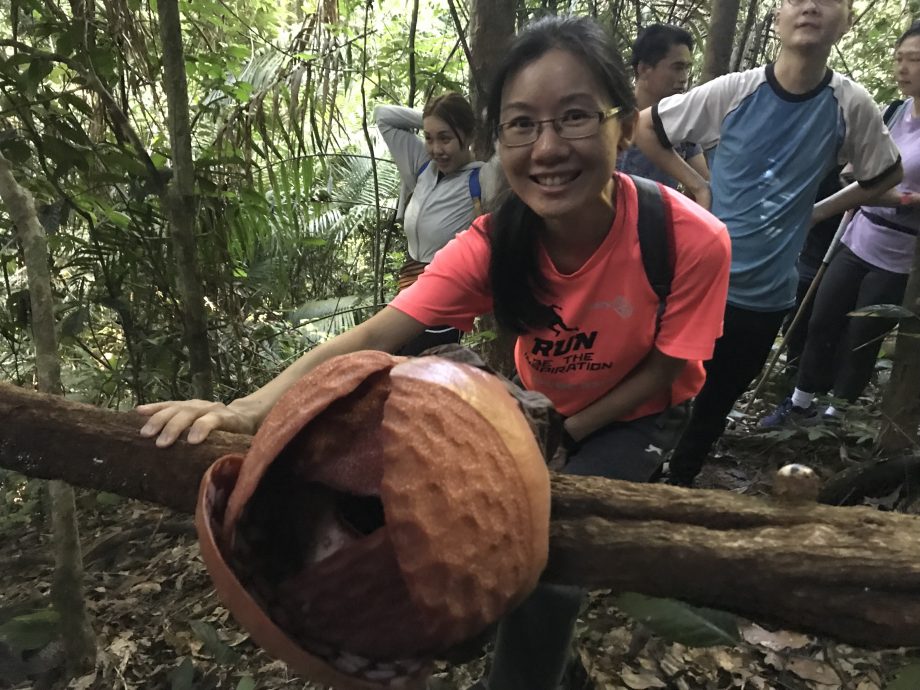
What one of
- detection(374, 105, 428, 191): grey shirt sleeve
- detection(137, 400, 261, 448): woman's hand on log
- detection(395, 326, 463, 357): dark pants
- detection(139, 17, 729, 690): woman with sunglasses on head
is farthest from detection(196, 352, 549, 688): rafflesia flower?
detection(374, 105, 428, 191): grey shirt sleeve

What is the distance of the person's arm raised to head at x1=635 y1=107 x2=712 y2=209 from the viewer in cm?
Answer: 273

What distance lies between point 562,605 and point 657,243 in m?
0.95

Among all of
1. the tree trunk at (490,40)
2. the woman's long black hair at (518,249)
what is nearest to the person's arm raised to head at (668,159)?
the tree trunk at (490,40)

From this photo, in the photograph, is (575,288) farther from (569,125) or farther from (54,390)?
(54,390)

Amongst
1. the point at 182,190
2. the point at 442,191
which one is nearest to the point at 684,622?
the point at 182,190

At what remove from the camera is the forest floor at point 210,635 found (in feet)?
6.53

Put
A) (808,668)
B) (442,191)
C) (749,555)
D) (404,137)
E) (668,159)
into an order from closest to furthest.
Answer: (749,555) < (808,668) < (668,159) < (442,191) < (404,137)

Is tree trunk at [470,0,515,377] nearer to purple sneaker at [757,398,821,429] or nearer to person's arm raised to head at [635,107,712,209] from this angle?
person's arm raised to head at [635,107,712,209]

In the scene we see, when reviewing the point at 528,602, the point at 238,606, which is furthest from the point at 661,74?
the point at 238,606

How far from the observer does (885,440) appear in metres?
2.61

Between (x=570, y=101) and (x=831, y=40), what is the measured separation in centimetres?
159

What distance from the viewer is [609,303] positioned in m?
1.66

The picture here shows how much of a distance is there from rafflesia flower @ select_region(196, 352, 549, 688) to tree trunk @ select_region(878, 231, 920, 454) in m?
2.29

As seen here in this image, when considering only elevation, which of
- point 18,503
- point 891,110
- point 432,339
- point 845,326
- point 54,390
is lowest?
point 18,503
